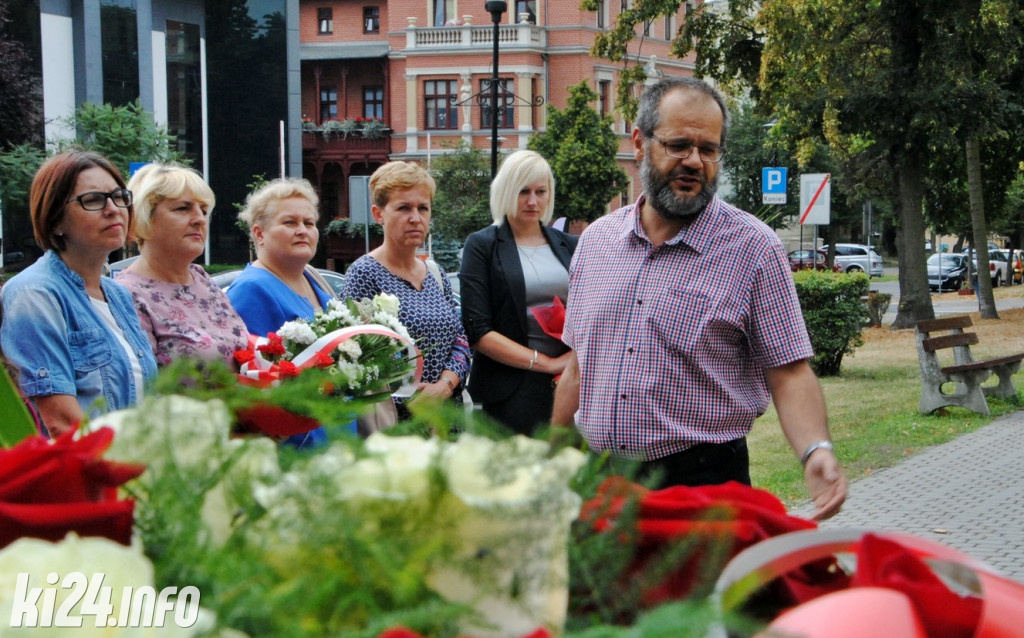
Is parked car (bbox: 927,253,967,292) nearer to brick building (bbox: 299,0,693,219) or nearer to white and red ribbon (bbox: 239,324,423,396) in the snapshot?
brick building (bbox: 299,0,693,219)

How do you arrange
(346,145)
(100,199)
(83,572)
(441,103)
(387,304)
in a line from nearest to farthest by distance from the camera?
(83,572) → (100,199) → (387,304) → (441,103) → (346,145)

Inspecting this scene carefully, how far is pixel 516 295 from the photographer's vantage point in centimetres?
537

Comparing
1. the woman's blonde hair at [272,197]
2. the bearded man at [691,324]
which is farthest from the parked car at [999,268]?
the bearded man at [691,324]

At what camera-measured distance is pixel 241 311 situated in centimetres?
493

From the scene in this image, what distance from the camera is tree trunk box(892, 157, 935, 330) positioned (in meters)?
23.2

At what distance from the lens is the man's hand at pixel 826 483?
278 centimetres

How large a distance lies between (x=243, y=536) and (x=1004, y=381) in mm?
14069

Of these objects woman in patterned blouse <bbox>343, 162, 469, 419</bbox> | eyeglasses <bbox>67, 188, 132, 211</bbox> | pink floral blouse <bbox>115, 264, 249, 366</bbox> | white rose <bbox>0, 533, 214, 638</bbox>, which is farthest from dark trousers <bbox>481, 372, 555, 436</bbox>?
white rose <bbox>0, 533, 214, 638</bbox>

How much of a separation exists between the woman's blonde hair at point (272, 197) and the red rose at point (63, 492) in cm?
425

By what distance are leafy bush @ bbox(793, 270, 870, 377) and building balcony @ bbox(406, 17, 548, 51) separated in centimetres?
4678

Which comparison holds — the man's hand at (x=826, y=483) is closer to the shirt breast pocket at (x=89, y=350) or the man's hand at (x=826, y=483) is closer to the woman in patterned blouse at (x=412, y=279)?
the shirt breast pocket at (x=89, y=350)

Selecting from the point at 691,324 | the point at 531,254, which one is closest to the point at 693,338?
the point at 691,324

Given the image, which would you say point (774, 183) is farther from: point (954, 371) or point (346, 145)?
point (346, 145)

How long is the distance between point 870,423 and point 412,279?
792cm
